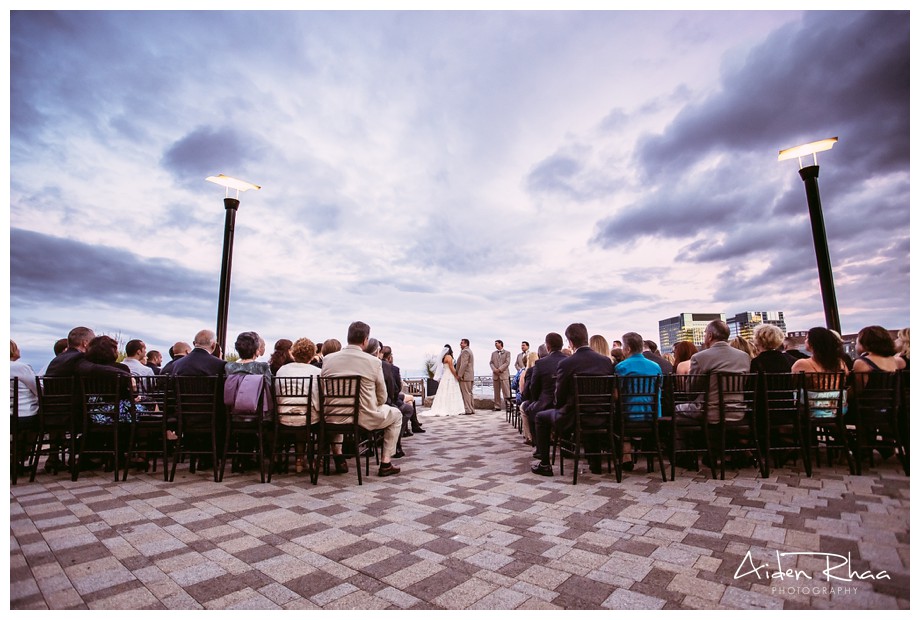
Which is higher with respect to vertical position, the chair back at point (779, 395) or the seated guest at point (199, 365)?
the seated guest at point (199, 365)

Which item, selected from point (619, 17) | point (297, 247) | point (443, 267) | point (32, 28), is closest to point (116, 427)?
point (32, 28)

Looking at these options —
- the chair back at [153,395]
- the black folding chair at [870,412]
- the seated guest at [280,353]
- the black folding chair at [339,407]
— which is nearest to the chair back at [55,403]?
the chair back at [153,395]

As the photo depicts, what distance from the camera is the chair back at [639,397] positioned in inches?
163

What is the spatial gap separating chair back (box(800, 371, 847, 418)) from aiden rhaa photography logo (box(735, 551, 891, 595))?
301 cm

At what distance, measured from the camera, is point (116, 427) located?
14.1 ft

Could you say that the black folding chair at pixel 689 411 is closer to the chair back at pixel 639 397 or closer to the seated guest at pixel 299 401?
the chair back at pixel 639 397

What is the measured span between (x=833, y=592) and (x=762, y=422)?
3.57 metres

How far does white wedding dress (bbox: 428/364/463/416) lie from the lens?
1141 centimetres

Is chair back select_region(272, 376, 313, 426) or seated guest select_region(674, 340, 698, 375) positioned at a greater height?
seated guest select_region(674, 340, 698, 375)

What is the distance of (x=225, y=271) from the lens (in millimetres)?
6180

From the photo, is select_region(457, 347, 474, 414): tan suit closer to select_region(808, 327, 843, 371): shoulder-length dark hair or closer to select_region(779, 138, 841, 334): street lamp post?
select_region(779, 138, 841, 334): street lamp post

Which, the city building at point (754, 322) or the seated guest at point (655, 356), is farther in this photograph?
the seated guest at point (655, 356)

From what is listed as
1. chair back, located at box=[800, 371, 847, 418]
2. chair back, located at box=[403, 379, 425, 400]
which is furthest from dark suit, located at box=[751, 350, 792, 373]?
chair back, located at box=[403, 379, 425, 400]

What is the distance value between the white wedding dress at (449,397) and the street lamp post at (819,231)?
803 centimetres
